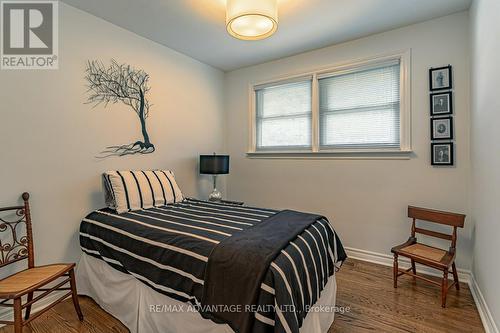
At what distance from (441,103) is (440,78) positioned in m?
0.26

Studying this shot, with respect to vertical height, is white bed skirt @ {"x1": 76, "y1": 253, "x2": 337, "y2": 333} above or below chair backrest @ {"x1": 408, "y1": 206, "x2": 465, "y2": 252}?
below

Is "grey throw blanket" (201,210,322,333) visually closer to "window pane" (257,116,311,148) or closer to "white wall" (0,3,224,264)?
"white wall" (0,3,224,264)

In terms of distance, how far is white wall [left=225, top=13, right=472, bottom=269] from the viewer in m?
2.44

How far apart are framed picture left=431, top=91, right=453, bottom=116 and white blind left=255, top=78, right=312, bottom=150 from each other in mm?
1375

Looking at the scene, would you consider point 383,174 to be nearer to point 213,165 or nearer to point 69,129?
point 213,165

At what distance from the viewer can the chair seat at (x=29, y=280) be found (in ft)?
4.87

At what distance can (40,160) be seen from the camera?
2.09 metres

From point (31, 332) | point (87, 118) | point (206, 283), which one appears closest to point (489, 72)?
point (206, 283)

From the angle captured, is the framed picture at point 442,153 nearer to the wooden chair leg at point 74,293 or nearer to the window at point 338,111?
the window at point 338,111

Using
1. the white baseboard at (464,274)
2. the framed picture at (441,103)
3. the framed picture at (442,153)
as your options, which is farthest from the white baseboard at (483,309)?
the framed picture at (441,103)

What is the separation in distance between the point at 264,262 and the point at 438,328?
1.54 m

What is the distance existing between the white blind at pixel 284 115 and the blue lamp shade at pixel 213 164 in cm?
73

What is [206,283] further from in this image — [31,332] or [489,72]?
[489,72]

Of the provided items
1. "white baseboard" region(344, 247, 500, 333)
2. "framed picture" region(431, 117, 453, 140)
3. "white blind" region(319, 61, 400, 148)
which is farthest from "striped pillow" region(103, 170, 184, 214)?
"framed picture" region(431, 117, 453, 140)
